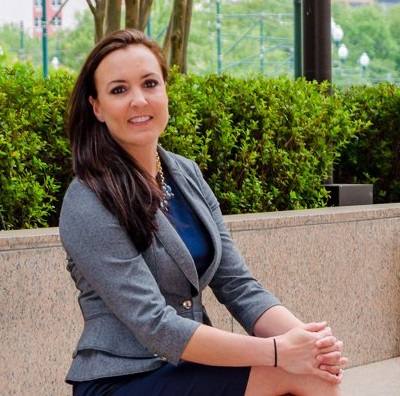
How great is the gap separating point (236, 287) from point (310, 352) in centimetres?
53

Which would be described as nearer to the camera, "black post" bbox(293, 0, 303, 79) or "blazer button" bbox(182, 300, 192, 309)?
"blazer button" bbox(182, 300, 192, 309)

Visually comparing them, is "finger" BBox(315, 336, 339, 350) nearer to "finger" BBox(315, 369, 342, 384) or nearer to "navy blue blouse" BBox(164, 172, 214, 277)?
"finger" BBox(315, 369, 342, 384)

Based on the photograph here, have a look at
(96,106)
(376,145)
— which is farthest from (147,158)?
(376,145)

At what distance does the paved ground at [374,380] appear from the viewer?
5.17 m

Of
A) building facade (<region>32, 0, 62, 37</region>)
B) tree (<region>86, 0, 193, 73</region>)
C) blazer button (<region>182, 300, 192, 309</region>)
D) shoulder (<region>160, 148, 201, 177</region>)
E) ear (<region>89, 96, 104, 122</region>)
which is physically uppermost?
building facade (<region>32, 0, 62, 37</region>)

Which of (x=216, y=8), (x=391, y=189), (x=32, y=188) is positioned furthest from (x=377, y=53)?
(x=32, y=188)

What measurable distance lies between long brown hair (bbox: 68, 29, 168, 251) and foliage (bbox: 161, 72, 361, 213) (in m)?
2.46

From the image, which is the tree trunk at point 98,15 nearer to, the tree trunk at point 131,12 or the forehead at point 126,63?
the tree trunk at point 131,12

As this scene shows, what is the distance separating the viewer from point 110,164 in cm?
300

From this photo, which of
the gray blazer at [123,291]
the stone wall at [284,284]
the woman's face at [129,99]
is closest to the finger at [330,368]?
the gray blazer at [123,291]

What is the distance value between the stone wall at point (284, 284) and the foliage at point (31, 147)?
51cm

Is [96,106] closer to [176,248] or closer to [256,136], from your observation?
A: [176,248]

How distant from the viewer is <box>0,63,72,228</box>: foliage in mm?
4949

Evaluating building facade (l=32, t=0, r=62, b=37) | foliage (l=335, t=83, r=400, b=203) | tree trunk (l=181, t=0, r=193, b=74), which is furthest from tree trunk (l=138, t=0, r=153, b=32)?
building facade (l=32, t=0, r=62, b=37)
